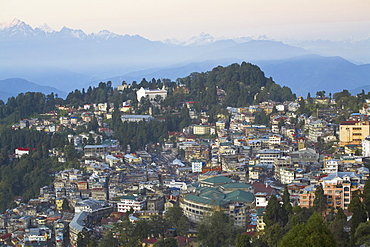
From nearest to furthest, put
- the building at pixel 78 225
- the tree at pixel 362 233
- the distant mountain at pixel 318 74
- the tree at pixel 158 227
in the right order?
the tree at pixel 362 233, the tree at pixel 158 227, the building at pixel 78 225, the distant mountain at pixel 318 74

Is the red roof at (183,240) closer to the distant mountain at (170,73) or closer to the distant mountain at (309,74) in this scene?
the distant mountain at (309,74)

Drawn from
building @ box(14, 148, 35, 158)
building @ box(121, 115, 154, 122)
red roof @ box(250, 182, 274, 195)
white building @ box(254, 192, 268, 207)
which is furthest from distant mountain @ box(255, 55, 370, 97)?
white building @ box(254, 192, 268, 207)

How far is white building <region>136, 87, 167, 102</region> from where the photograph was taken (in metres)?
47.0

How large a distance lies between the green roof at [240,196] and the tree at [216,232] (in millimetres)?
1922

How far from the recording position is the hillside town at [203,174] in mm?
23812

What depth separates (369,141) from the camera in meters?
28.2

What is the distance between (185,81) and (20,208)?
77.2ft

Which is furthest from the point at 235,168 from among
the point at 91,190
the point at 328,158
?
the point at 91,190

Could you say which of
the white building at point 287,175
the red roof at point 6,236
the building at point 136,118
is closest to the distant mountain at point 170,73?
the building at point 136,118

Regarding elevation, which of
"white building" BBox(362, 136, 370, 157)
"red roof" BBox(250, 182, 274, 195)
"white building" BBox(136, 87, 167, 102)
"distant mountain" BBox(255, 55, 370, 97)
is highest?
"distant mountain" BBox(255, 55, 370, 97)

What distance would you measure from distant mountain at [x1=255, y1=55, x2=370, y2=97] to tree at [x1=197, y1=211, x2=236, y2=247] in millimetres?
63242

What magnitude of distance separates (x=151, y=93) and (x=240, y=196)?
23565 millimetres

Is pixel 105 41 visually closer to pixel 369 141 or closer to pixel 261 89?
pixel 261 89

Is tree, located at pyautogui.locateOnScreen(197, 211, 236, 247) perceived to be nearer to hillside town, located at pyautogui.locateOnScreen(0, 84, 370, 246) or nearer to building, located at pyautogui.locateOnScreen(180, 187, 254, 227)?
hillside town, located at pyautogui.locateOnScreen(0, 84, 370, 246)
